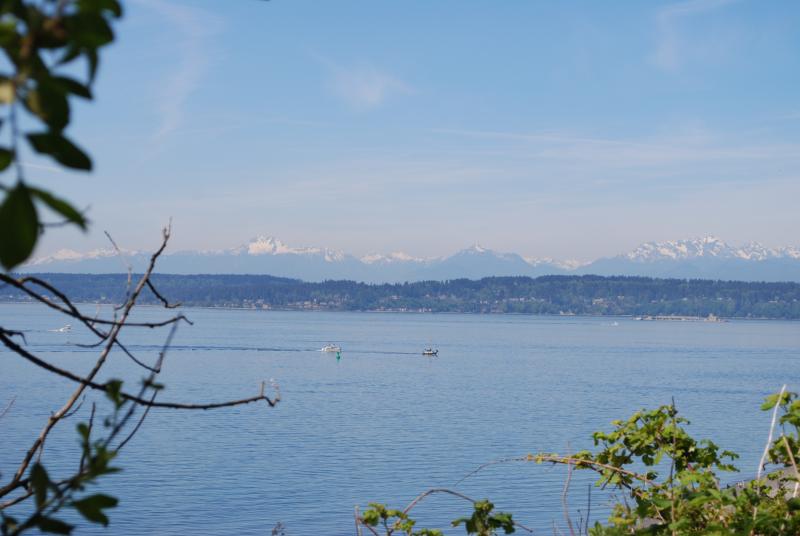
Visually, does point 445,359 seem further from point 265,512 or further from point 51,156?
point 51,156

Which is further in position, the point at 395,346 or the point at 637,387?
the point at 395,346

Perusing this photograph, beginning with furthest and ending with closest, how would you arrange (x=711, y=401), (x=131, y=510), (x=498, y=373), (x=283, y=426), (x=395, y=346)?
(x=395, y=346) → (x=498, y=373) → (x=711, y=401) → (x=283, y=426) → (x=131, y=510)

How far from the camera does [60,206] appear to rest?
1014mm

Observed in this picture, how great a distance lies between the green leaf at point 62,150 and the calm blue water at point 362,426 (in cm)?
102

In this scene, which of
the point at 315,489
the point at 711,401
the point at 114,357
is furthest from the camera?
the point at 114,357

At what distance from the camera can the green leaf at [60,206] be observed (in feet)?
3.25

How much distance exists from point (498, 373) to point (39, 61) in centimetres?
9426

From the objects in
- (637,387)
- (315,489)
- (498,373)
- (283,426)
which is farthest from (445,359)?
(315,489)

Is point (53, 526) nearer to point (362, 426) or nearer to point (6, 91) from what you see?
point (6, 91)

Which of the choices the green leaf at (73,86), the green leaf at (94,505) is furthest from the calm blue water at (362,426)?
the green leaf at (73,86)

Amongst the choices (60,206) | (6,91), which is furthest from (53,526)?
(6,91)

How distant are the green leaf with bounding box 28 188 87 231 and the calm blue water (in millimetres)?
1021

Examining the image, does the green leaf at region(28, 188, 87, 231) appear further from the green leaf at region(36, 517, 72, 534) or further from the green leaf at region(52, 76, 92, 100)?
the green leaf at region(36, 517, 72, 534)

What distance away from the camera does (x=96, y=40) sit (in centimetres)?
108
